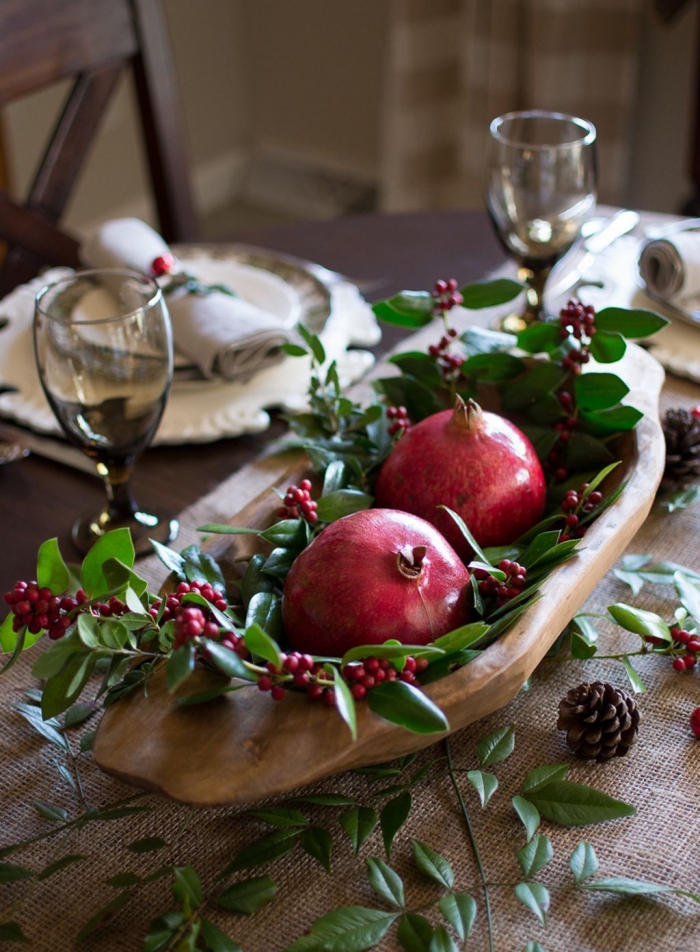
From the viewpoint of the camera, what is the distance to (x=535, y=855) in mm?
483

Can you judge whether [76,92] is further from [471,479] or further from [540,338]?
[471,479]

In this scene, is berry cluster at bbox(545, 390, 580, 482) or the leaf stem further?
berry cluster at bbox(545, 390, 580, 482)

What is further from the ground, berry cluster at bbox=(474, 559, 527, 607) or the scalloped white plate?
berry cluster at bbox=(474, 559, 527, 607)

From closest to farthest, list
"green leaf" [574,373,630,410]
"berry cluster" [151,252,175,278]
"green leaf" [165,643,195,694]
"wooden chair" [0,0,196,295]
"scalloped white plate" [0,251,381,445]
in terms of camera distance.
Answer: "green leaf" [165,643,195,694]
"green leaf" [574,373,630,410]
"scalloped white plate" [0,251,381,445]
"berry cluster" [151,252,175,278]
"wooden chair" [0,0,196,295]

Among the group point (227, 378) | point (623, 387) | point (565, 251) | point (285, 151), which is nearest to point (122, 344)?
point (227, 378)

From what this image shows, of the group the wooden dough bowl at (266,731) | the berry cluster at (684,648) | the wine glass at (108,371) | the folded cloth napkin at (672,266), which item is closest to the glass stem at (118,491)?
the wine glass at (108,371)

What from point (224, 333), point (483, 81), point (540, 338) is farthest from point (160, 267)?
point (483, 81)

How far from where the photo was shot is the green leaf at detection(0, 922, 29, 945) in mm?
458

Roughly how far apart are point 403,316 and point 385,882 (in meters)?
0.40

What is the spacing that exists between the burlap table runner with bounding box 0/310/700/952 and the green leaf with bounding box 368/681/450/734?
98 mm

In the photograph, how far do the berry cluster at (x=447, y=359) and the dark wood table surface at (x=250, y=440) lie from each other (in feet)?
0.62

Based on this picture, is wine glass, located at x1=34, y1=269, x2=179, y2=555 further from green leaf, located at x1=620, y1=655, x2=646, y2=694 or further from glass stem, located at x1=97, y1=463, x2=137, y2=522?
green leaf, located at x1=620, y1=655, x2=646, y2=694

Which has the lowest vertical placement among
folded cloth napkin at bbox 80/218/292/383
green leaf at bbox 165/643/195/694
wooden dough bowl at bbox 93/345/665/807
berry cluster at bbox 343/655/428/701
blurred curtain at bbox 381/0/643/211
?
blurred curtain at bbox 381/0/643/211

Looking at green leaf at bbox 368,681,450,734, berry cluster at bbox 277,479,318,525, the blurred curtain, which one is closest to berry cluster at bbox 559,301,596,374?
berry cluster at bbox 277,479,318,525
